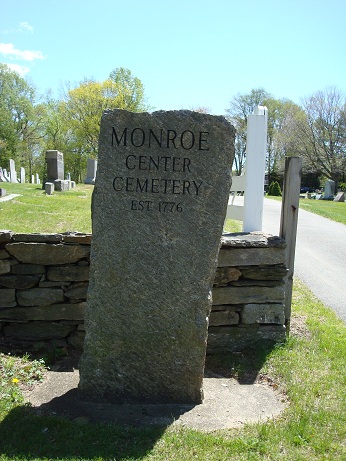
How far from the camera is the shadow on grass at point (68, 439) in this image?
2873mm

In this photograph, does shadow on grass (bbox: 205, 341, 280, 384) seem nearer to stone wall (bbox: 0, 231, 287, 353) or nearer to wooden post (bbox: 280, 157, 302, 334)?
stone wall (bbox: 0, 231, 287, 353)

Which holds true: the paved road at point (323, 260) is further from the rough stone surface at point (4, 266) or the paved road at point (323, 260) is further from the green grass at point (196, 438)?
the rough stone surface at point (4, 266)

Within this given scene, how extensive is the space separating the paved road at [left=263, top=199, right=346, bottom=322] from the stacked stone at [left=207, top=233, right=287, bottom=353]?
159 centimetres

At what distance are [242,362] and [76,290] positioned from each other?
1817 millimetres

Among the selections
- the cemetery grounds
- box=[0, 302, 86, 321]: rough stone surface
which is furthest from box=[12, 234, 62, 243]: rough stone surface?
the cemetery grounds

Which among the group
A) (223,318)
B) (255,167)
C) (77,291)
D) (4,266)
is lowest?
(223,318)

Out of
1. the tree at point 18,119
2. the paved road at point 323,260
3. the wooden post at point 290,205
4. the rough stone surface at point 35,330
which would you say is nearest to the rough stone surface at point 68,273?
the rough stone surface at point 35,330

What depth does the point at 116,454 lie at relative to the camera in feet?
9.48

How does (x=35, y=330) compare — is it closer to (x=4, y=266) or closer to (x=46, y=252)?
(x=4, y=266)

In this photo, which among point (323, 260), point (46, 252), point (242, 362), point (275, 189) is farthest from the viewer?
point (275, 189)

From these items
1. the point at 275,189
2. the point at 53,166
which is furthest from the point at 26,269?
the point at 275,189

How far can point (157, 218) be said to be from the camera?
11.2 ft

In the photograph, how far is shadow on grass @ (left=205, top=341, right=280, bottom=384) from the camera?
427 cm

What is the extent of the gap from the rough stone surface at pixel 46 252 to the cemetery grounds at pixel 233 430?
3.14 ft
